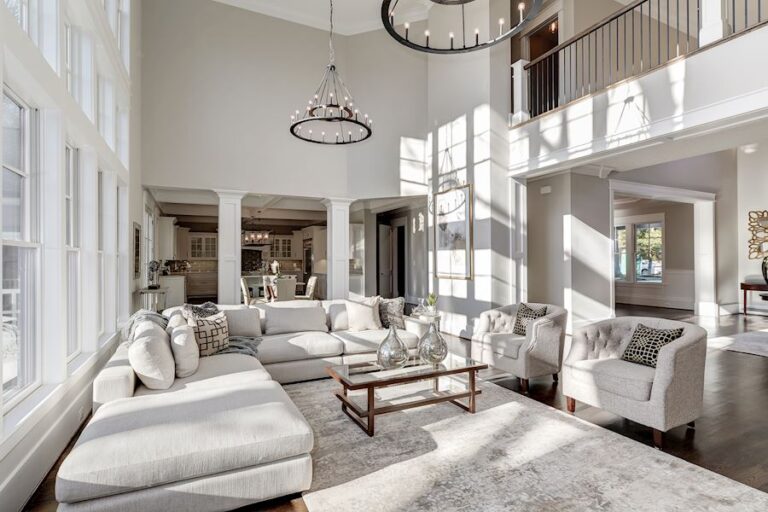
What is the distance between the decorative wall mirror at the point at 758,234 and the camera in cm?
867

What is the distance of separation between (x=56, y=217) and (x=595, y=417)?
4100 mm

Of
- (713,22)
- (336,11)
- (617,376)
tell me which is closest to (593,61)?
(713,22)

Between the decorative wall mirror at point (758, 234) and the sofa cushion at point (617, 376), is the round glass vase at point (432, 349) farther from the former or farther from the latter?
the decorative wall mirror at point (758, 234)

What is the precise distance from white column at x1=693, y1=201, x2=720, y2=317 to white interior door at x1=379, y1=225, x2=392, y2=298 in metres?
6.68

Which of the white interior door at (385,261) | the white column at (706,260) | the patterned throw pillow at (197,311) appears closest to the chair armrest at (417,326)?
the patterned throw pillow at (197,311)

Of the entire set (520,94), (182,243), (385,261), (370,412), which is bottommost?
(370,412)

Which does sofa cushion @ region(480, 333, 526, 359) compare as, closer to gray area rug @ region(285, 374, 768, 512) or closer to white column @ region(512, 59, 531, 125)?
gray area rug @ region(285, 374, 768, 512)

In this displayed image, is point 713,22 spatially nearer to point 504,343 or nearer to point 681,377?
point 681,377

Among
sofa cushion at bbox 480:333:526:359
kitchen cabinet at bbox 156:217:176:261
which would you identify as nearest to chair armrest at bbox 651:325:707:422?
sofa cushion at bbox 480:333:526:359

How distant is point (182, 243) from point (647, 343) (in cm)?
1378

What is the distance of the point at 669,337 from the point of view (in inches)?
126

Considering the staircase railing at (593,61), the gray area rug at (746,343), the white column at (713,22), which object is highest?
the staircase railing at (593,61)

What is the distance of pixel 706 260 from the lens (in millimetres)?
8805

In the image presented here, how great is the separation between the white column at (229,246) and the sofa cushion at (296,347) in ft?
9.50
